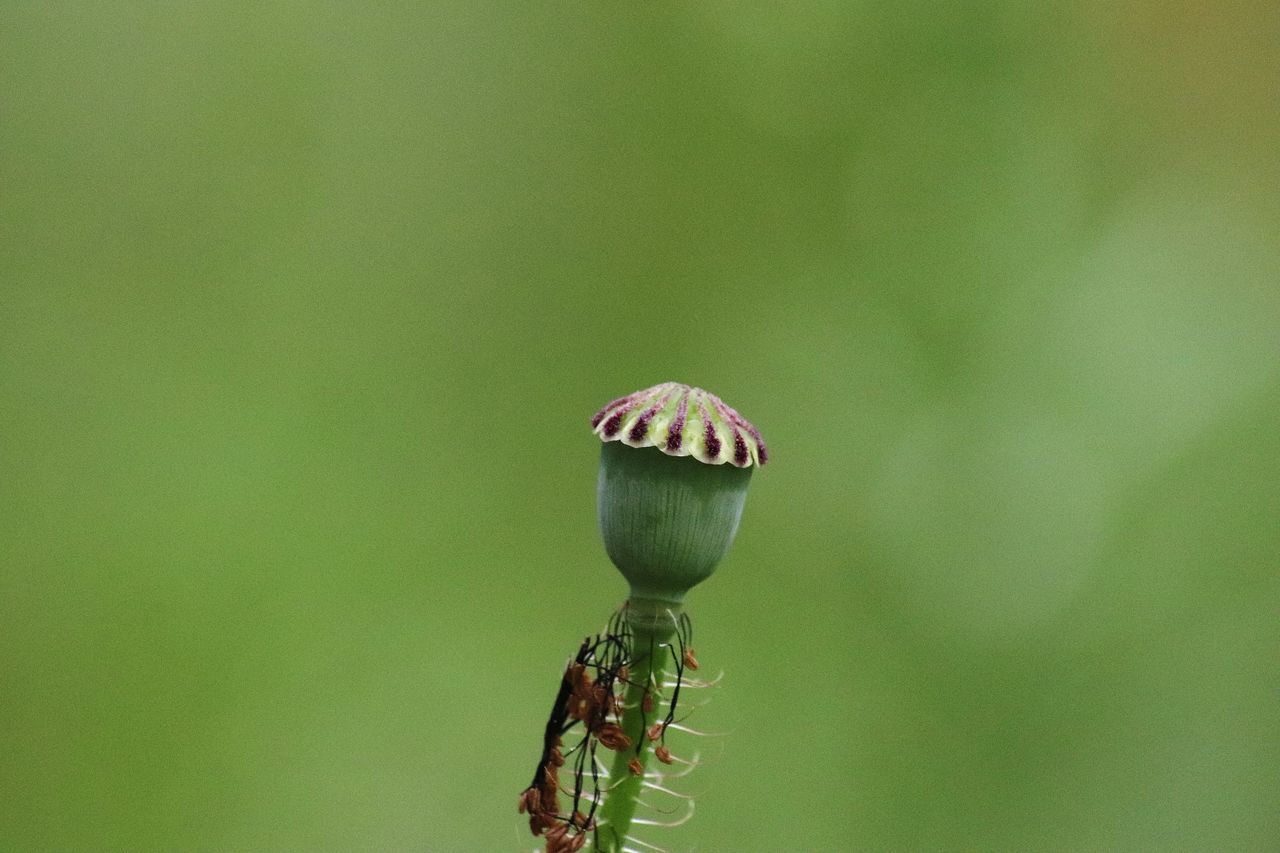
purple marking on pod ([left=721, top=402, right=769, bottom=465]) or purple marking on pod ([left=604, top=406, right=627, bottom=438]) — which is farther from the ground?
purple marking on pod ([left=721, top=402, right=769, bottom=465])

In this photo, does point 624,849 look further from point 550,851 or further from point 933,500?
point 933,500

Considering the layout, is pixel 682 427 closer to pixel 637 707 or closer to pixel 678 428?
pixel 678 428

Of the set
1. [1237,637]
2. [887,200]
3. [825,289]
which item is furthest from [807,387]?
[1237,637]

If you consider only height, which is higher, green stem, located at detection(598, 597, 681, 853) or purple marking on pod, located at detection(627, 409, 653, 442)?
purple marking on pod, located at detection(627, 409, 653, 442)

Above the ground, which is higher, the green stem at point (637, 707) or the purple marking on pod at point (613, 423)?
the purple marking on pod at point (613, 423)

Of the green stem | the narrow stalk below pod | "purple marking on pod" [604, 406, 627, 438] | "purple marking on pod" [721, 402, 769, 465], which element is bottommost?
the green stem

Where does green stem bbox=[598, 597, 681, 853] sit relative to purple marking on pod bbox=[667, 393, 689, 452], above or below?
below


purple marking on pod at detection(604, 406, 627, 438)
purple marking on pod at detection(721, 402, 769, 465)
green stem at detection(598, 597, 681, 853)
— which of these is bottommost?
green stem at detection(598, 597, 681, 853)
